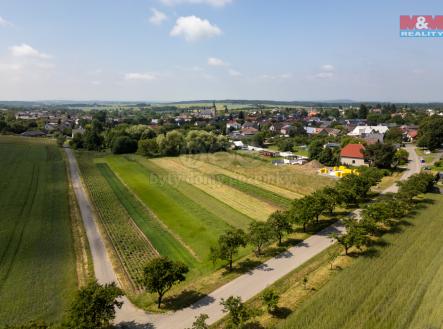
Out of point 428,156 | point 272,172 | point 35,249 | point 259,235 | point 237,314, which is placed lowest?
point 35,249

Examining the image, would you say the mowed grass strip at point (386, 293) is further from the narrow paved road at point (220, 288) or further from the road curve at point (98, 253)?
the road curve at point (98, 253)

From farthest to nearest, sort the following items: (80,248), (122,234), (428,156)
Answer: (428,156) → (122,234) → (80,248)

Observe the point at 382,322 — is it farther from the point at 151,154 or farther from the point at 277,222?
the point at 151,154

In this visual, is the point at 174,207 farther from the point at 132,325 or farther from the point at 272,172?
the point at 272,172

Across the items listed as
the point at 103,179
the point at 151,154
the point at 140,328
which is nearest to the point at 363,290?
the point at 140,328

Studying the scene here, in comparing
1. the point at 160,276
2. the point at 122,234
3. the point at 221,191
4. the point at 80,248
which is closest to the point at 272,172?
the point at 221,191

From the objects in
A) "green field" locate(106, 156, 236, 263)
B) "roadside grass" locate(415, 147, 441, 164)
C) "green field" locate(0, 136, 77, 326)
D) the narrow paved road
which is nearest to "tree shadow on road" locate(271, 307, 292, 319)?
the narrow paved road

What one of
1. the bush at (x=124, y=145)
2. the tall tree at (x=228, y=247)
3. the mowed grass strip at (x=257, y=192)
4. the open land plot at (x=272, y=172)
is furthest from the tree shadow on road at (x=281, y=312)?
the bush at (x=124, y=145)
